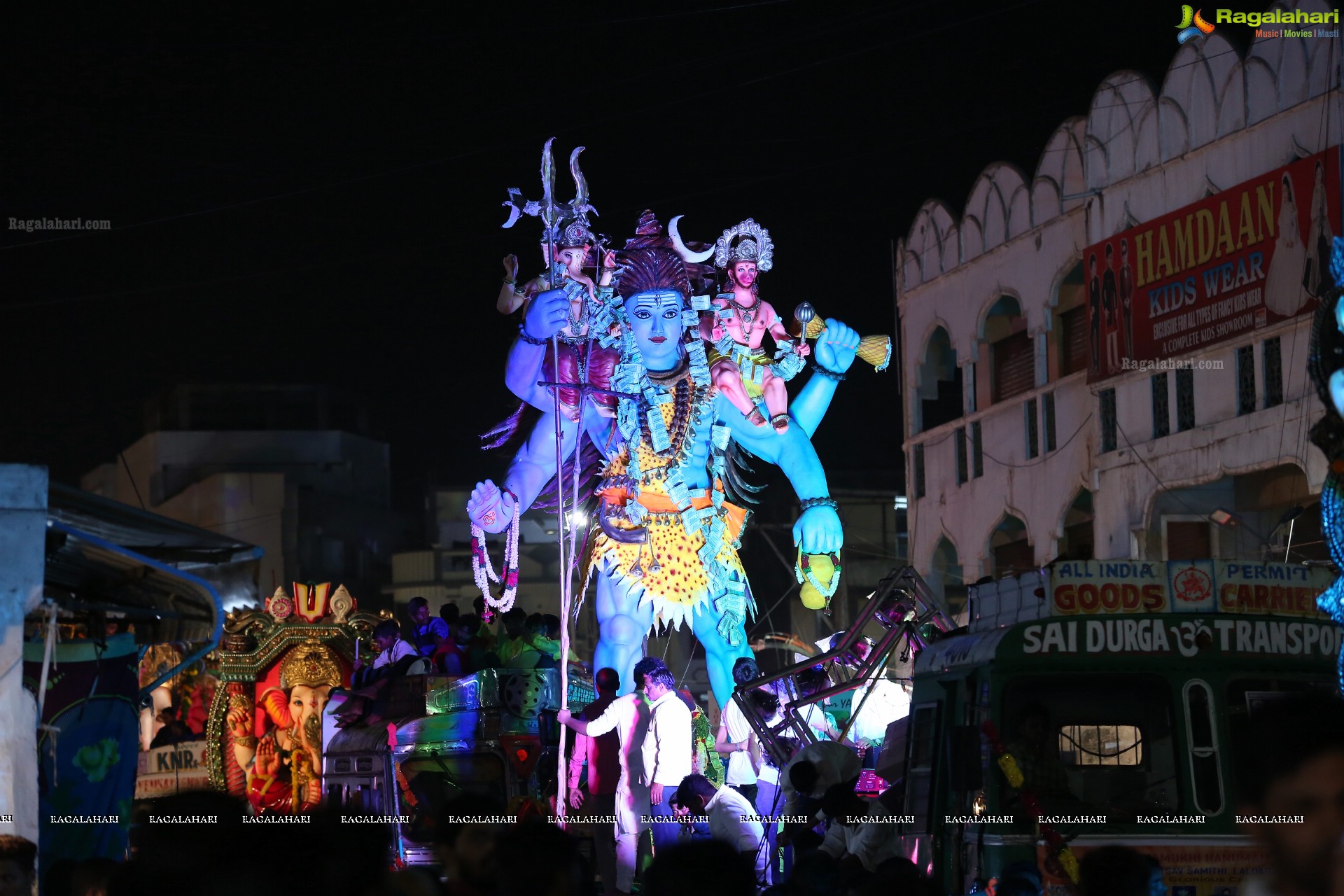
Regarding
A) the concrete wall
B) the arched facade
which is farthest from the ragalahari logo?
the concrete wall

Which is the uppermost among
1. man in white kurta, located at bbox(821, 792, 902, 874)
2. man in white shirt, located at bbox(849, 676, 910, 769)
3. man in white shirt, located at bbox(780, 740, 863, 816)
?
man in white shirt, located at bbox(849, 676, 910, 769)

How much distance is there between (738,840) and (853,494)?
29919 mm

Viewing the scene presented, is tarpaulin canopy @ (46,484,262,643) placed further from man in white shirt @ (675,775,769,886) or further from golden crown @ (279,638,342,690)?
golden crown @ (279,638,342,690)

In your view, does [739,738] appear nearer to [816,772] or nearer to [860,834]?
[816,772]

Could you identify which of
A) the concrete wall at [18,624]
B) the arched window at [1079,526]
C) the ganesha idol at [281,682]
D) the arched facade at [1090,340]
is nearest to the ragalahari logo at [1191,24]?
the arched facade at [1090,340]

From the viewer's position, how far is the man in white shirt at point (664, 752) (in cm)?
1214

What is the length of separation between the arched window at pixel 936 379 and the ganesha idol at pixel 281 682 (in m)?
15.4

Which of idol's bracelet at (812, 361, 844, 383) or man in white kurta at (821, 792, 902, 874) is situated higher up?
idol's bracelet at (812, 361, 844, 383)

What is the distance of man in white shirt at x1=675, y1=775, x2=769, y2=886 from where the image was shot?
10.6 meters

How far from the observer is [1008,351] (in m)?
32.2

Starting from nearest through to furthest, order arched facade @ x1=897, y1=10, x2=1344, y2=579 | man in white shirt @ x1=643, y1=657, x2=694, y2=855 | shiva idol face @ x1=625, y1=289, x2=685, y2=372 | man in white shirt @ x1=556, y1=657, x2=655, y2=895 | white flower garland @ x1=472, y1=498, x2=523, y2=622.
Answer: man in white shirt @ x1=643, y1=657, x2=694, y2=855, man in white shirt @ x1=556, y1=657, x2=655, y2=895, shiva idol face @ x1=625, y1=289, x2=685, y2=372, white flower garland @ x1=472, y1=498, x2=523, y2=622, arched facade @ x1=897, y1=10, x2=1344, y2=579

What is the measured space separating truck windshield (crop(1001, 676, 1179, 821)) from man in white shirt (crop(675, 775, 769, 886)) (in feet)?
7.83

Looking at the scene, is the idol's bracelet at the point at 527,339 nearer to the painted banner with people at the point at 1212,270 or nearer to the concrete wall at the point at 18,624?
the painted banner with people at the point at 1212,270

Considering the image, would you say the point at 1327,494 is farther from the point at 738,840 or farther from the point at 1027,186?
the point at 1027,186
